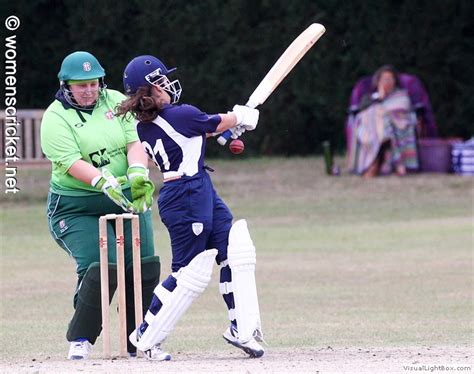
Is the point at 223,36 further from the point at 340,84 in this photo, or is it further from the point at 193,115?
the point at 193,115

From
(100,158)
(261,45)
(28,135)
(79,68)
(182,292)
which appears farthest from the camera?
(261,45)

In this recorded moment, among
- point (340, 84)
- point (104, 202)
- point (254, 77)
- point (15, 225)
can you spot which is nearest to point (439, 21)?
point (340, 84)

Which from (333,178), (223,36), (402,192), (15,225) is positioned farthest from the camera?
(223,36)

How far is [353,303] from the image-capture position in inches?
388

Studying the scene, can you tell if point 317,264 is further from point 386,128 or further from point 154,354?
point 386,128

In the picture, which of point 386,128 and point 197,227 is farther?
point 386,128

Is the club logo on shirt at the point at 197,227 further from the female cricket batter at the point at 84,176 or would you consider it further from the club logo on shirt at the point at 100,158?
the club logo on shirt at the point at 100,158

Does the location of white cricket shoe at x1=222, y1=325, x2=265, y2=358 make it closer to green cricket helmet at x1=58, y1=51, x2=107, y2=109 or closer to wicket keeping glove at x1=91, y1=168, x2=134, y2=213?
wicket keeping glove at x1=91, y1=168, x2=134, y2=213

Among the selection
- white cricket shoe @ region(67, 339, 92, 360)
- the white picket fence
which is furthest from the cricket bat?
the white picket fence

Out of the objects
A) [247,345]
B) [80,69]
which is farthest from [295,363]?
[80,69]

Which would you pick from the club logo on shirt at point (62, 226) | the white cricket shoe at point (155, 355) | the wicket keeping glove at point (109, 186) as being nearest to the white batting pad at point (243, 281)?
the white cricket shoe at point (155, 355)

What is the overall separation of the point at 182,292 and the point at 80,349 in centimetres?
83

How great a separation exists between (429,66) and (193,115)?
13.7m

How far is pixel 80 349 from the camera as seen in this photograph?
678 centimetres
